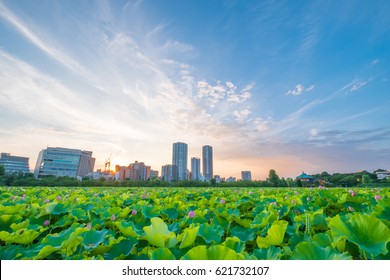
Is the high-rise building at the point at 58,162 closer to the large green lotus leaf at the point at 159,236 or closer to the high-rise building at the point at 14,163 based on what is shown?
the high-rise building at the point at 14,163

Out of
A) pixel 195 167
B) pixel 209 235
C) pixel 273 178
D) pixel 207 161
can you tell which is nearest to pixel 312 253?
pixel 209 235

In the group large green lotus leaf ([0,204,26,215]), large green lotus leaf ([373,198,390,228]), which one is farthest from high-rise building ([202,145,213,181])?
large green lotus leaf ([373,198,390,228])

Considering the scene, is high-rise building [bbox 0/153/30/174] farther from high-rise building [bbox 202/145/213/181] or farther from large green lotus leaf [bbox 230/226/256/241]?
large green lotus leaf [bbox 230/226/256/241]

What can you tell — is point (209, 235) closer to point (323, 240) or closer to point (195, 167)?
point (323, 240)

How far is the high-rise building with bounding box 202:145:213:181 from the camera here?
11881cm

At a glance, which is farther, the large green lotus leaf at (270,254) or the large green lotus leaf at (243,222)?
the large green lotus leaf at (243,222)

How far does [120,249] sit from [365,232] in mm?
1092

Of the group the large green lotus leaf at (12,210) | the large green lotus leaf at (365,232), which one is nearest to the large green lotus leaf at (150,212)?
the large green lotus leaf at (12,210)

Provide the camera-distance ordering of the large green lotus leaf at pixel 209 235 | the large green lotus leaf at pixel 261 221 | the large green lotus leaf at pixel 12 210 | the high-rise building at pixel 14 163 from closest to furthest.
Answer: the large green lotus leaf at pixel 209 235
the large green lotus leaf at pixel 261 221
the large green lotus leaf at pixel 12 210
the high-rise building at pixel 14 163

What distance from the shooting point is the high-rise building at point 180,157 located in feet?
360

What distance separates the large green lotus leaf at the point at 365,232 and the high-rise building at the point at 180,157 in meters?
109

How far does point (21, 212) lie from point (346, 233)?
2540 millimetres
